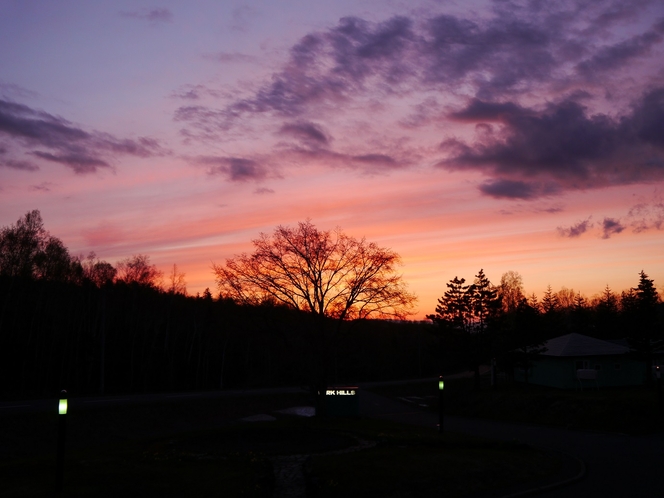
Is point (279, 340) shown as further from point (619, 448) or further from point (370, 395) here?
point (370, 395)

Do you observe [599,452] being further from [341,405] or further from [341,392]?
[341,392]

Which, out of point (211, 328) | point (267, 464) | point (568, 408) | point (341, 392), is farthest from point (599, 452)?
point (211, 328)

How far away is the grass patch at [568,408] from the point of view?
2873 cm

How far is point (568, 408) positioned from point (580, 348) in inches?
559

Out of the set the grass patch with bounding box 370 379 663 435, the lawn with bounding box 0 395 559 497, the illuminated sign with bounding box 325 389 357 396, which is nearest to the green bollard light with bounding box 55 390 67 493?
the lawn with bounding box 0 395 559 497

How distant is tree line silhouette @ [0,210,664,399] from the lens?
1210 inches

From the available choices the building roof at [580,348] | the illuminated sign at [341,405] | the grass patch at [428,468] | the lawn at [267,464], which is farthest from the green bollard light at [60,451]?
the building roof at [580,348]

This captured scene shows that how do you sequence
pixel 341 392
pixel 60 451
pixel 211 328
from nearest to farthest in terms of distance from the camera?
pixel 60 451
pixel 341 392
pixel 211 328

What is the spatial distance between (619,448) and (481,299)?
28.4m

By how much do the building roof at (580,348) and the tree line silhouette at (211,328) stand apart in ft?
Result: 5.11

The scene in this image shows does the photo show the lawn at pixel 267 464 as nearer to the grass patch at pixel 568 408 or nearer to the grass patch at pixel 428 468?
the grass patch at pixel 428 468

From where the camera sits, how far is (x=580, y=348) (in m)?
45.6

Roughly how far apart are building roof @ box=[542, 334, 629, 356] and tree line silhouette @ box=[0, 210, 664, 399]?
156cm

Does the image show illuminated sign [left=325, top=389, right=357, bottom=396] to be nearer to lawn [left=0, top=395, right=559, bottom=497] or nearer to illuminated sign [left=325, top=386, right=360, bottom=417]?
illuminated sign [left=325, top=386, right=360, bottom=417]
